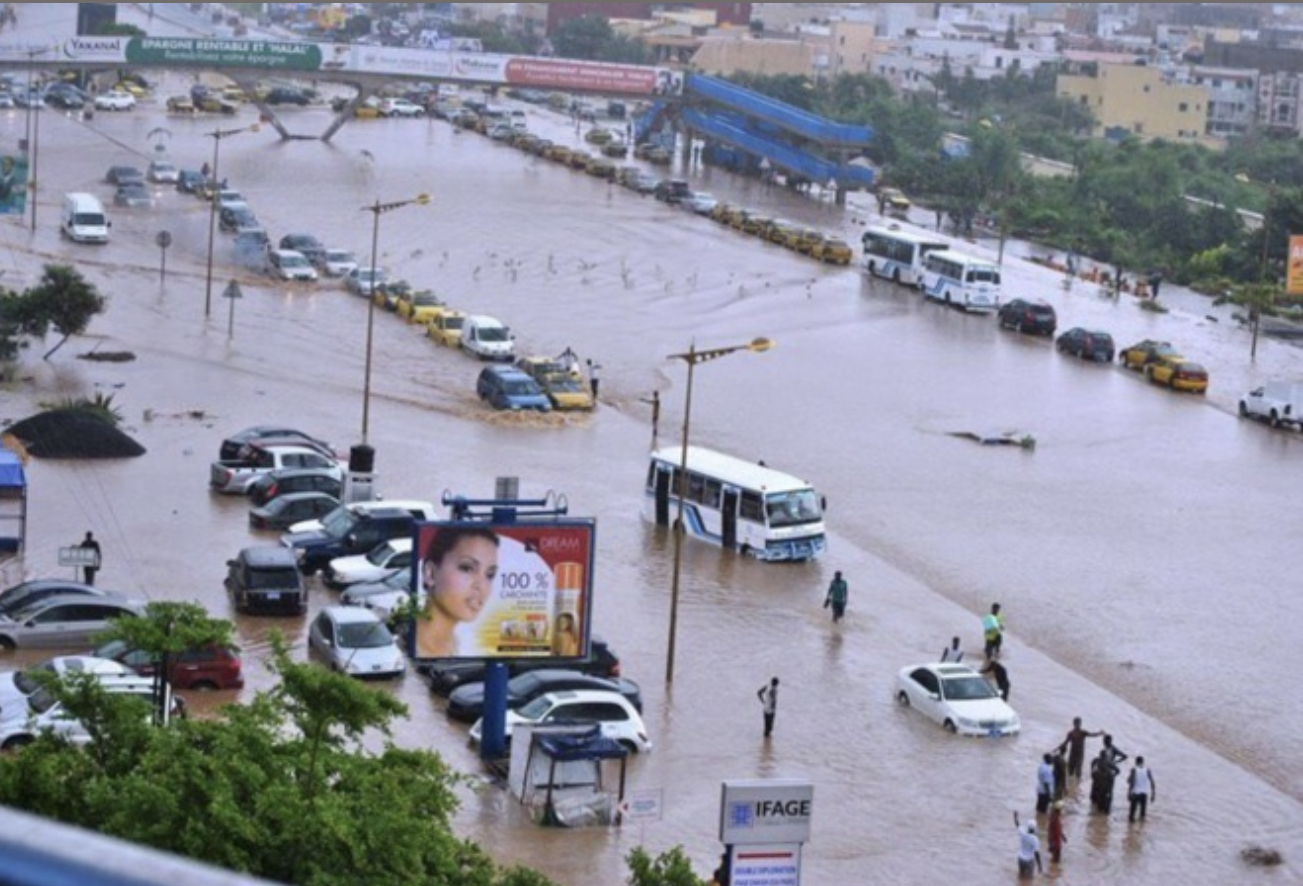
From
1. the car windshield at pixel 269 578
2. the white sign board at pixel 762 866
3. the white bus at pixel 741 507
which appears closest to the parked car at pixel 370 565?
the car windshield at pixel 269 578

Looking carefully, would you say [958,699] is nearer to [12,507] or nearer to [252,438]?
[12,507]

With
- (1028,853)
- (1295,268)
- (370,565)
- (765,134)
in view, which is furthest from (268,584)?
(765,134)

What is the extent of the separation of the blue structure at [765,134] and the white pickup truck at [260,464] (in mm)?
23646

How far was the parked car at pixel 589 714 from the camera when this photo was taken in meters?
11.3

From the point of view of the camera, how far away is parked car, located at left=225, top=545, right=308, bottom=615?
13.7 m

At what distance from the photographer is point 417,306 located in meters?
25.9

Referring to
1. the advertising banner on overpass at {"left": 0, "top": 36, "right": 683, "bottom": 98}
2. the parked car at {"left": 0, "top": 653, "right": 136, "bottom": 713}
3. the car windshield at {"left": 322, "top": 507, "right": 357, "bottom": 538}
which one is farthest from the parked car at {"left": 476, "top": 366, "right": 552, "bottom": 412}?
the advertising banner on overpass at {"left": 0, "top": 36, "right": 683, "bottom": 98}

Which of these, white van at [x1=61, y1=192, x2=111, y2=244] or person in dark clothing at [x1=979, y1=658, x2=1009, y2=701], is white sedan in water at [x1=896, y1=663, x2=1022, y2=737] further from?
white van at [x1=61, y1=192, x2=111, y2=244]

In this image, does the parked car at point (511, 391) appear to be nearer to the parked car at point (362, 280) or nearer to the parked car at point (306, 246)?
the parked car at point (362, 280)

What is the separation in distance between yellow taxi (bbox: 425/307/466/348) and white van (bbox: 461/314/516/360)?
20cm

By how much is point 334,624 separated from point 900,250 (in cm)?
1933

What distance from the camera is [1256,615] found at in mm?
16047

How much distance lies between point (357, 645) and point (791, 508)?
447 cm

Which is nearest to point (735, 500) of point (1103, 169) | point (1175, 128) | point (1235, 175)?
point (1103, 169)
